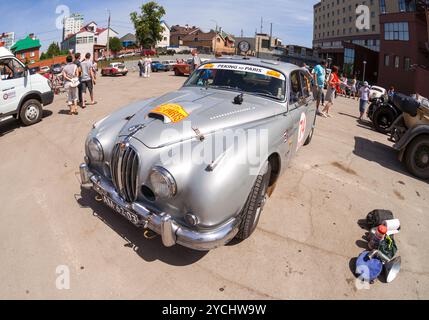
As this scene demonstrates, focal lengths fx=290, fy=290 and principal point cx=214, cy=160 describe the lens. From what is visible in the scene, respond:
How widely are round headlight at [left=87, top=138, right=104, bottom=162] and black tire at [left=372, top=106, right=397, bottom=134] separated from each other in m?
8.76

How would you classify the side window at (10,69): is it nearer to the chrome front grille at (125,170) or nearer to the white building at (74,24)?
the chrome front grille at (125,170)

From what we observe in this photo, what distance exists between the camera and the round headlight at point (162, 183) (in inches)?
100

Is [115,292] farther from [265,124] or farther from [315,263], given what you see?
[265,124]

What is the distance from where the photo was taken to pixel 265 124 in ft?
11.2

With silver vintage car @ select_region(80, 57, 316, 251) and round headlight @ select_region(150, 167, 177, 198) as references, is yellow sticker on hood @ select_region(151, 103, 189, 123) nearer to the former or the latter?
silver vintage car @ select_region(80, 57, 316, 251)

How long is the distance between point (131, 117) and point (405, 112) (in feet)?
19.7

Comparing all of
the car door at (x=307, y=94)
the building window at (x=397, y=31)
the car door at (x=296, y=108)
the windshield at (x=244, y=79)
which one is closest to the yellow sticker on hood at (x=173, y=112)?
the windshield at (x=244, y=79)

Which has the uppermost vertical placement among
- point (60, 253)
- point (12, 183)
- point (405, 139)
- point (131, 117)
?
point (131, 117)

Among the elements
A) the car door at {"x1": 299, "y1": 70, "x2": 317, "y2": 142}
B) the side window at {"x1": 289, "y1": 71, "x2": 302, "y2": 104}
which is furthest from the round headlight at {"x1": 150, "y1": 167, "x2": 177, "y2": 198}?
the car door at {"x1": 299, "y1": 70, "x2": 317, "y2": 142}

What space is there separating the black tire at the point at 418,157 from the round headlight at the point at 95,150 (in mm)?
5749

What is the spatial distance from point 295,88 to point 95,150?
3.01 meters
